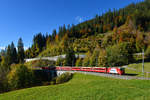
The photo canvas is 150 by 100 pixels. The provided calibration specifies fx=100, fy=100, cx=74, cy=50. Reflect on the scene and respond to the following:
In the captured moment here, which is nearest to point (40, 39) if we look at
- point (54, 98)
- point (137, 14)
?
point (137, 14)

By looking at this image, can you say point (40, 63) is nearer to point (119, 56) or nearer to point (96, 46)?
point (96, 46)

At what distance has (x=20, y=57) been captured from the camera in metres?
83.0

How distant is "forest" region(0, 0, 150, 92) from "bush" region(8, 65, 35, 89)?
28cm

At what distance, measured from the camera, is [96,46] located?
7262 cm

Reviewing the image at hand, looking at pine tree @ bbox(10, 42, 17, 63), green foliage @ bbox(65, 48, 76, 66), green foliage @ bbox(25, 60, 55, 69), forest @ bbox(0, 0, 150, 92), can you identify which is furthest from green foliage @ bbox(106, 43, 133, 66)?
pine tree @ bbox(10, 42, 17, 63)

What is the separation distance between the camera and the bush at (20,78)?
95.7 ft

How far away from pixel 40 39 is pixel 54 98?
372 ft

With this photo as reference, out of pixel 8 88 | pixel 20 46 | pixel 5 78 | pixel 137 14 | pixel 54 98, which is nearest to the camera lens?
pixel 54 98

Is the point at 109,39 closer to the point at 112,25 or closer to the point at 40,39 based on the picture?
the point at 112,25

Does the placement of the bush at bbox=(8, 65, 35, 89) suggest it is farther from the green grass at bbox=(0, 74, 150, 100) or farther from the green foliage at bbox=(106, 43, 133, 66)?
the green foliage at bbox=(106, 43, 133, 66)

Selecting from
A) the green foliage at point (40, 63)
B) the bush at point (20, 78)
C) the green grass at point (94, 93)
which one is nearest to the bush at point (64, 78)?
the bush at point (20, 78)

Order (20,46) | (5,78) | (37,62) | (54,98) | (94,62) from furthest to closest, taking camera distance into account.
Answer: (20,46)
(37,62)
(94,62)
(5,78)
(54,98)

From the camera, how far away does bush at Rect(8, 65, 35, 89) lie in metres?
29.2

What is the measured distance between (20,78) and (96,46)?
54318mm
